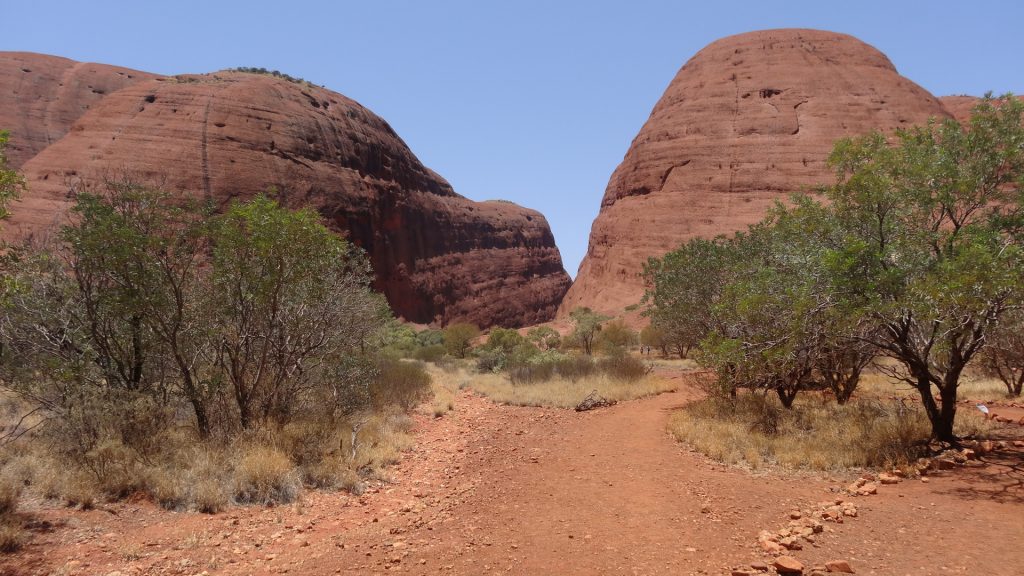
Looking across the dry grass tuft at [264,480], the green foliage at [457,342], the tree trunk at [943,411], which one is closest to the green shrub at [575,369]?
the tree trunk at [943,411]

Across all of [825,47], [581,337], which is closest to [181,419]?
[581,337]

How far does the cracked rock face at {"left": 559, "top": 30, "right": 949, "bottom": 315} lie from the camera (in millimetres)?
41000

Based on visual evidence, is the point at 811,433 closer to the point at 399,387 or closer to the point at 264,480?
the point at 264,480

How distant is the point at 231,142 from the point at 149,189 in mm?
28578

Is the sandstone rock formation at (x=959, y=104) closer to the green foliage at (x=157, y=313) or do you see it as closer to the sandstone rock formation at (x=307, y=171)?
the sandstone rock formation at (x=307, y=171)

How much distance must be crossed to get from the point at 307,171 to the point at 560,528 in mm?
35450

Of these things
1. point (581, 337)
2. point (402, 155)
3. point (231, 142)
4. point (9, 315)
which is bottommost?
point (581, 337)

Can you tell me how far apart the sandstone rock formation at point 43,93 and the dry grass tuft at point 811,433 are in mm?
47118

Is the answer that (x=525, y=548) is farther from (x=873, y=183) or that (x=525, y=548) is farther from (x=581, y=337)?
(x=581, y=337)

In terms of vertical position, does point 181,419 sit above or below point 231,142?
below

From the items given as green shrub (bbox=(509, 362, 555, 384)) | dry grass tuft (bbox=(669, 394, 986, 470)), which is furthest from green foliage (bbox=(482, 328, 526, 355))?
dry grass tuft (bbox=(669, 394, 986, 470))

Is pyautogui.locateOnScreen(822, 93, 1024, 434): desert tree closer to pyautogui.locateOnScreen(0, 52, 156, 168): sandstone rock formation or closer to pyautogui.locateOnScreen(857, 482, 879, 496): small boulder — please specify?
pyautogui.locateOnScreen(857, 482, 879, 496): small boulder

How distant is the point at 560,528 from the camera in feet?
18.2

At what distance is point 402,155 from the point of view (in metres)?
48.9
